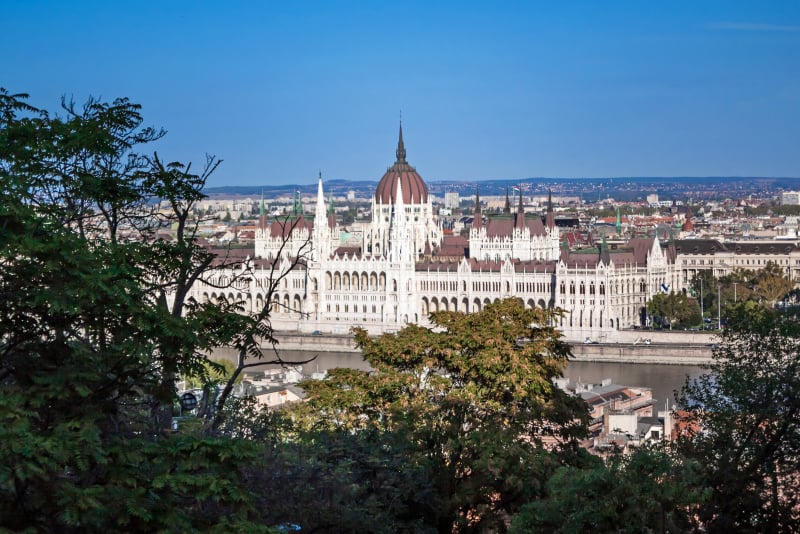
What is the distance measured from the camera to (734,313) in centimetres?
2588

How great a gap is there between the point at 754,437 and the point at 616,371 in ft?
166

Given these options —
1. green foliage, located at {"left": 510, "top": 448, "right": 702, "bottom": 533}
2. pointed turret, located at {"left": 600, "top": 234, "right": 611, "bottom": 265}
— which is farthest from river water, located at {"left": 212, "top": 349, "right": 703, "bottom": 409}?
green foliage, located at {"left": 510, "top": 448, "right": 702, "bottom": 533}

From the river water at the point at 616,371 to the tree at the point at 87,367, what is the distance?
46.6 metres

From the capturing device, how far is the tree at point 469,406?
21.7 m

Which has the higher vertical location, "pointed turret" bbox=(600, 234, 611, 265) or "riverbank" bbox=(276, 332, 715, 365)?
"pointed turret" bbox=(600, 234, 611, 265)

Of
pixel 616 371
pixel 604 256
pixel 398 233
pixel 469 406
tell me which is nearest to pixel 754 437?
pixel 469 406

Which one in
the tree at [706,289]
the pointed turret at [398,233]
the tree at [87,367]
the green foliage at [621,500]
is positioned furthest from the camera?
the pointed turret at [398,233]

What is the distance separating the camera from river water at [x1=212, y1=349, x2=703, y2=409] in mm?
65312

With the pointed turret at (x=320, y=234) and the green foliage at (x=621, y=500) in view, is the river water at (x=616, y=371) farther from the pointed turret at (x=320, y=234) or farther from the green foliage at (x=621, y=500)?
the green foliage at (x=621, y=500)

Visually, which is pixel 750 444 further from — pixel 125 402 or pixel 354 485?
pixel 125 402

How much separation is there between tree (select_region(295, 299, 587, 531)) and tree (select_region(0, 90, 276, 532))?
21.8ft

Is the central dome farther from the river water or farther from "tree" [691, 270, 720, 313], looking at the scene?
the river water

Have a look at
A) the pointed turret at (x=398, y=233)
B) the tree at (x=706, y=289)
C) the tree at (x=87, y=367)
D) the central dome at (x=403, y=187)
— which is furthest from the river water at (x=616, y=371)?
the tree at (x=87, y=367)

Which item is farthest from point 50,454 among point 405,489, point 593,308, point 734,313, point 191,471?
point 593,308
